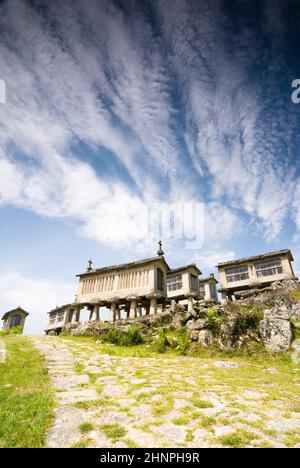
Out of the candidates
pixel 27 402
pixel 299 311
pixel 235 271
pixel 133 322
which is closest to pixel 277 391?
pixel 27 402

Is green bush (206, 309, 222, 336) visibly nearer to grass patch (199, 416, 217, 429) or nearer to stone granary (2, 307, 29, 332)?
grass patch (199, 416, 217, 429)

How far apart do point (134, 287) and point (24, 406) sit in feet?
67.7

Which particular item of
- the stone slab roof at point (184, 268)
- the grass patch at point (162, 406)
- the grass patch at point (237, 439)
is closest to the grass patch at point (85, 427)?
the grass patch at point (162, 406)

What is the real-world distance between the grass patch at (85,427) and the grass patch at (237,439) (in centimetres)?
223

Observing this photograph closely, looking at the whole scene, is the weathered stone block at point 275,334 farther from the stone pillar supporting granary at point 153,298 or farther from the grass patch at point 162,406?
the stone pillar supporting granary at point 153,298

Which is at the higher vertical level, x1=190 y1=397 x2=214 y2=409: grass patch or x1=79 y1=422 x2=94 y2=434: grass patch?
x1=190 y1=397 x2=214 y2=409: grass patch

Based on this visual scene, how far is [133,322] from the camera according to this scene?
20.8m

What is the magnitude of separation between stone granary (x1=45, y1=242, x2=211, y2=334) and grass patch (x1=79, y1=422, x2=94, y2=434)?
19662mm

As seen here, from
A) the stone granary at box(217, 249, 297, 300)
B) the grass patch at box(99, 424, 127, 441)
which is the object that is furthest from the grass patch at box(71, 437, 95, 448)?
the stone granary at box(217, 249, 297, 300)

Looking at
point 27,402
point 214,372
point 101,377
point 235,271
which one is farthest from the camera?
point 235,271

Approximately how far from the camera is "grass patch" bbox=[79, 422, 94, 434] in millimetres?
4477

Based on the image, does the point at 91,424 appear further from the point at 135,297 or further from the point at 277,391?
the point at 135,297
